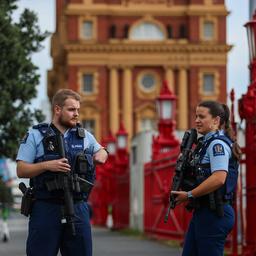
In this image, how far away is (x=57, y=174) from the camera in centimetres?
909

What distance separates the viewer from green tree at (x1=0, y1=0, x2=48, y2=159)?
1057 inches

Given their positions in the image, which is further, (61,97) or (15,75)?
(15,75)

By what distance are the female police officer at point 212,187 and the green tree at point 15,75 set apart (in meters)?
17.2

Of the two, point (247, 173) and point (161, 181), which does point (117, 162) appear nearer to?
point (161, 181)

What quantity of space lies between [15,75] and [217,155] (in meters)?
18.4

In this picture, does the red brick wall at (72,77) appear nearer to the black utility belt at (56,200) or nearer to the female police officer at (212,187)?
the female police officer at (212,187)

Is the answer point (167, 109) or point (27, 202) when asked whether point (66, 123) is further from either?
point (167, 109)

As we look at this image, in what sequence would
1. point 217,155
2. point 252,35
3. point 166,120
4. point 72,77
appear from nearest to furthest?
point 217,155, point 252,35, point 166,120, point 72,77

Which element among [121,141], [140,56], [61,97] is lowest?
[61,97]

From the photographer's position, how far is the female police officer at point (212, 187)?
9.39 m

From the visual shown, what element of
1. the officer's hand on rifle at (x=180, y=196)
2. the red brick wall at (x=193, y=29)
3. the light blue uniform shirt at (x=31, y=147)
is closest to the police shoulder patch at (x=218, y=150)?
the officer's hand on rifle at (x=180, y=196)

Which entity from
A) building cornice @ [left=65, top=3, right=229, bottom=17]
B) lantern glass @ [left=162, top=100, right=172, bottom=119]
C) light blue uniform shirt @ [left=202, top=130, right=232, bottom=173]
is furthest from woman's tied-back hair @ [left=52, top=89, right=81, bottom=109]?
building cornice @ [left=65, top=3, right=229, bottom=17]

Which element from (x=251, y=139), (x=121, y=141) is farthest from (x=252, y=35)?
(x=121, y=141)

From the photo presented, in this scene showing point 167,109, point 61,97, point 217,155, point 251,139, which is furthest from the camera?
point 167,109
